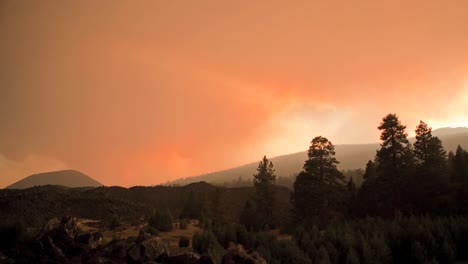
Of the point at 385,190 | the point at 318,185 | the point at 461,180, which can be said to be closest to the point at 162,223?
the point at 318,185

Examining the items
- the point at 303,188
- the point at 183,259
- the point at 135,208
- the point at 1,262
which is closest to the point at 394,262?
the point at 183,259

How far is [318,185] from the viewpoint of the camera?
128ft

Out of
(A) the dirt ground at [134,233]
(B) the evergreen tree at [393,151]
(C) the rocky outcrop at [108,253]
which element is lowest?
(A) the dirt ground at [134,233]

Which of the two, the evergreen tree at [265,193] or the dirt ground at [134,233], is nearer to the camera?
the dirt ground at [134,233]

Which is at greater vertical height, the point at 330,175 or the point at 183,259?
the point at 330,175

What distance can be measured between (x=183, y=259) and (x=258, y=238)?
10.7m

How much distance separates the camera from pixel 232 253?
437 inches

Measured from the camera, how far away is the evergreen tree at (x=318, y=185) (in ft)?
126

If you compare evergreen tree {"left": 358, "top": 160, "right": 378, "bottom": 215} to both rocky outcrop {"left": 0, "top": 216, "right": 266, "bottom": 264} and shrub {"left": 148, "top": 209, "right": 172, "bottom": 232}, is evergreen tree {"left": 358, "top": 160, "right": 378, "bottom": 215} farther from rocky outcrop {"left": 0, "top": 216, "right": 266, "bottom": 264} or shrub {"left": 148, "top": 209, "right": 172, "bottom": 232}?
rocky outcrop {"left": 0, "top": 216, "right": 266, "bottom": 264}

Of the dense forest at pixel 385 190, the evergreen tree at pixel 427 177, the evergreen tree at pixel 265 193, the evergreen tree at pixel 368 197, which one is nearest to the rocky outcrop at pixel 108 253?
the dense forest at pixel 385 190

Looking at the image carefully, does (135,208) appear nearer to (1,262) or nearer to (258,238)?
(258,238)

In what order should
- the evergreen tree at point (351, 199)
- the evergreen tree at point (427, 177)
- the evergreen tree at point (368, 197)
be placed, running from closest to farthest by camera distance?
1. the evergreen tree at point (427, 177)
2. the evergreen tree at point (368, 197)
3. the evergreen tree at point (351, 199)

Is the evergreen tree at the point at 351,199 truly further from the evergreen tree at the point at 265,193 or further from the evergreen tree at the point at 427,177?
the evergreen tree at the point at 265,193

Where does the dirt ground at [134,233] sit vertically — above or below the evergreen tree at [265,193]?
below
